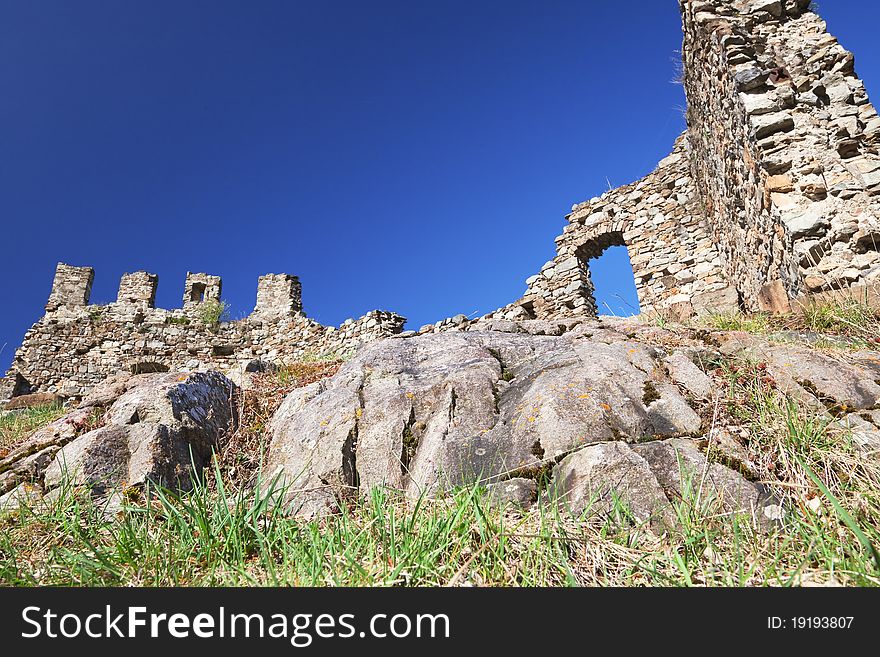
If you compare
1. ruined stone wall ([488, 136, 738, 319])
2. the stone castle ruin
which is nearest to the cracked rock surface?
the stone castle ruin

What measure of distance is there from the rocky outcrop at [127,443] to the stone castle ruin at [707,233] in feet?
5.58

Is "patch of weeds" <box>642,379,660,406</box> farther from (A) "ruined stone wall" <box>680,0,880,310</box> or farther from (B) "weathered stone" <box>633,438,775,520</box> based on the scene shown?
(A) "ruined stone wall" <box>680,0,880,310</box>

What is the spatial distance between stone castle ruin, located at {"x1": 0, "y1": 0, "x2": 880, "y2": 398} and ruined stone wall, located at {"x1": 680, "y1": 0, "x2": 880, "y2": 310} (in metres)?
0.02

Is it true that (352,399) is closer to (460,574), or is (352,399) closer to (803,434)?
(460,574)

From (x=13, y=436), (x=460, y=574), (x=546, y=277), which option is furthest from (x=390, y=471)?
(x=546, y=277)

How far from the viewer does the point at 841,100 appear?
Result: 5246 mm

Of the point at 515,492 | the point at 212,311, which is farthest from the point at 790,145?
the point at 212,311

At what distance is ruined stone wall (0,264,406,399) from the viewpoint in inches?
442

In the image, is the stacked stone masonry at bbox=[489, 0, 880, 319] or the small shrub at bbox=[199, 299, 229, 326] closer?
the stacked stone masonry at bbox=[489, 0, 880, 319]

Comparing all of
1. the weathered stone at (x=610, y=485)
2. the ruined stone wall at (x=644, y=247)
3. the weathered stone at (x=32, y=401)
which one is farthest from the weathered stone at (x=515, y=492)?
the weathered stone at (x=32, y=401)

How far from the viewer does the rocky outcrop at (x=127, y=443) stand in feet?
8.21

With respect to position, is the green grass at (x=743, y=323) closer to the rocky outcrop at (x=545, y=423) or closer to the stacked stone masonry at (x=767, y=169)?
the stacked stone masonry at (x=767, y=169)
